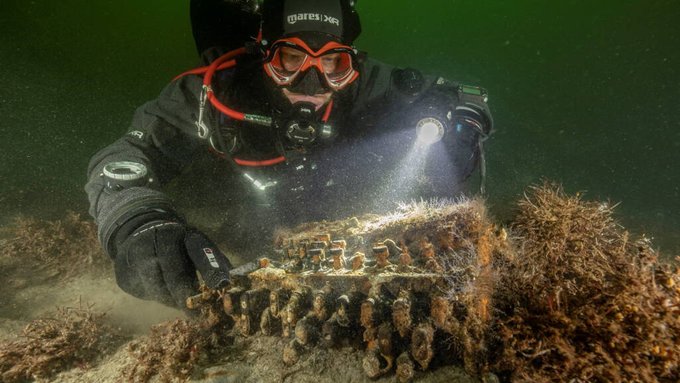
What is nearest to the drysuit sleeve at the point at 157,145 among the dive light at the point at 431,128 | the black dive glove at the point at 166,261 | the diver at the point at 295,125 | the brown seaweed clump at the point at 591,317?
the diver at the point at 295,125

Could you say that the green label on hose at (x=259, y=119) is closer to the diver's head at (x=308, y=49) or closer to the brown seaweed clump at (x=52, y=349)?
the diver's head at (x=308, y=49)

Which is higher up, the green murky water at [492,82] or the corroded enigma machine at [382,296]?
the green murky water at [492,82]

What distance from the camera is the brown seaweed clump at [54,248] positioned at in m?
5.54

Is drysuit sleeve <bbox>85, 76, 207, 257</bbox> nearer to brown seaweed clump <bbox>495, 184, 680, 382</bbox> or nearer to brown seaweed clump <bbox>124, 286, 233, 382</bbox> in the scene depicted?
brown seaweed clump <bbox>124, 286, 233, 382</bbox>

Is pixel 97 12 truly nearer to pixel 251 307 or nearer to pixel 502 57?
pixel 251 307

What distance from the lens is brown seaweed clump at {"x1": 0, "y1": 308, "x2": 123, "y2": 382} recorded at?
258 centimetres

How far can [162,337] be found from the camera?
8.18 feet

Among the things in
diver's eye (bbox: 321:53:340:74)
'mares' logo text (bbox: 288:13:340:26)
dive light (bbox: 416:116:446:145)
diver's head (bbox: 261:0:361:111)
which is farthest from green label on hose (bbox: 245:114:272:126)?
dive light (bbox: 416:116:446:145)

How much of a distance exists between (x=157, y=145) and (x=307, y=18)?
2652mm

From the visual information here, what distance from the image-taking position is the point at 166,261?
2666 millimetres

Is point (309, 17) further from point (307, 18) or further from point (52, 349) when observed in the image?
point (52, 349)

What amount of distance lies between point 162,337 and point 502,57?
109 meters

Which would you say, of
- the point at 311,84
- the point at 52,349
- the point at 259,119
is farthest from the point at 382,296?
the point at 311,84

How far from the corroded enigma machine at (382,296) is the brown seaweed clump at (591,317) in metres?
0.21
